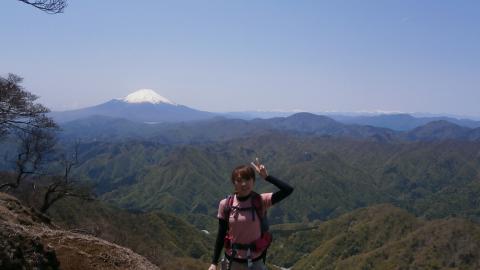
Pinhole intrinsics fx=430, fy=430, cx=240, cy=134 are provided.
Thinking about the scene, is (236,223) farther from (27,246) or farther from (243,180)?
(27,246)

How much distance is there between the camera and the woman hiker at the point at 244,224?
8.73 m

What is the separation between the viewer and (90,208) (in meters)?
168

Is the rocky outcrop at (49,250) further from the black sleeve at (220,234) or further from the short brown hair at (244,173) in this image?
the short brown hair at (244,173)

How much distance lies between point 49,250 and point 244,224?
918 cm

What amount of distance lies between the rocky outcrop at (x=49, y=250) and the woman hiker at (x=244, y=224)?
7010 mm

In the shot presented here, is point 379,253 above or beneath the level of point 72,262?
beneath

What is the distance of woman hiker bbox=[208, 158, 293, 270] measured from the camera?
344 inches

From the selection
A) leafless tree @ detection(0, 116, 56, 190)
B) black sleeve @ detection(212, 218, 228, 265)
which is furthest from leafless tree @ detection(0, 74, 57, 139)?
black sleeve @ detection(212, 218, 228, 265)

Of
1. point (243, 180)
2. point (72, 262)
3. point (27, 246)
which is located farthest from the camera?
point (72, 262)

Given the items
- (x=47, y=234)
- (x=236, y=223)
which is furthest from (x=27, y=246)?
(x=236, y=223)

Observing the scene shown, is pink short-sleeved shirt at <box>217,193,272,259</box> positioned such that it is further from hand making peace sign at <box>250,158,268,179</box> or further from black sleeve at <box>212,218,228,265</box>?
hand making peace sign at <box>250,158,268,179</box>

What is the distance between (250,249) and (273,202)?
3.51ft

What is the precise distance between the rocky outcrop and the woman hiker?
7.01 m

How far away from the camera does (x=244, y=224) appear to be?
8719 mm
